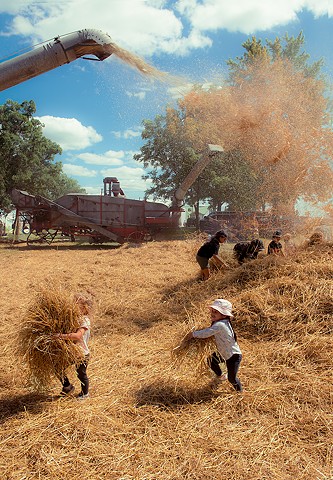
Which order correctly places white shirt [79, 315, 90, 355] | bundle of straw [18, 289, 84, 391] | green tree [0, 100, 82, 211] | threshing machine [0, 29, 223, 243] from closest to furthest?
bundle of straw [18, 289, 84, 391], white shirt [79, 315, 90, 355], threshing machine [0, 29, 223, 243], green tree [0, 100, 82, 211]

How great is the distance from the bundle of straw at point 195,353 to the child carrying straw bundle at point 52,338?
3.24ft

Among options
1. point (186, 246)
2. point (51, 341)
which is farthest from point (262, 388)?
point (186, 246)

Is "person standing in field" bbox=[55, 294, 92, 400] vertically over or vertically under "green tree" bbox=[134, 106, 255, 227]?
under

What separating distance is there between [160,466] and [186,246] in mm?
12638

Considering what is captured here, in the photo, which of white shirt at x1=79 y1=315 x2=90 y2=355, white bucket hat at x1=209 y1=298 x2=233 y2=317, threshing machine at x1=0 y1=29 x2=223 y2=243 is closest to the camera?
white shirt at x1=79 y1=315 x2=90 y2=355

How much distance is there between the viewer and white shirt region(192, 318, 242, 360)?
366 cm

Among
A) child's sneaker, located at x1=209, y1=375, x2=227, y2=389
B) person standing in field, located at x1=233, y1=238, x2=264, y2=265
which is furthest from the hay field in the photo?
person standing in field, located at x1=233, y1=238, x2=264, y2=265

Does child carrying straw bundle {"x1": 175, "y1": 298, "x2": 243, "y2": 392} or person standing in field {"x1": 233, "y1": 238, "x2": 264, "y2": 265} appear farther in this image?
person standing in field {"x1": 233, "y1": 238, "x2": 264, "y2": 265}

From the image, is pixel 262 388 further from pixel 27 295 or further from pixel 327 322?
pixel 27 295

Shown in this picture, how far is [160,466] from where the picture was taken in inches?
103

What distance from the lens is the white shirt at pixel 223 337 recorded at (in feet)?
12.0

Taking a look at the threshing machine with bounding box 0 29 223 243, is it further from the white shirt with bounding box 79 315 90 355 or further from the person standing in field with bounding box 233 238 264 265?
the white shirt with bounding box 79 315 90 355

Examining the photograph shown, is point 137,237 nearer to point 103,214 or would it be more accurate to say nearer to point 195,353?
point 103,214

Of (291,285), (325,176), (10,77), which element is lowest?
(291,285)
